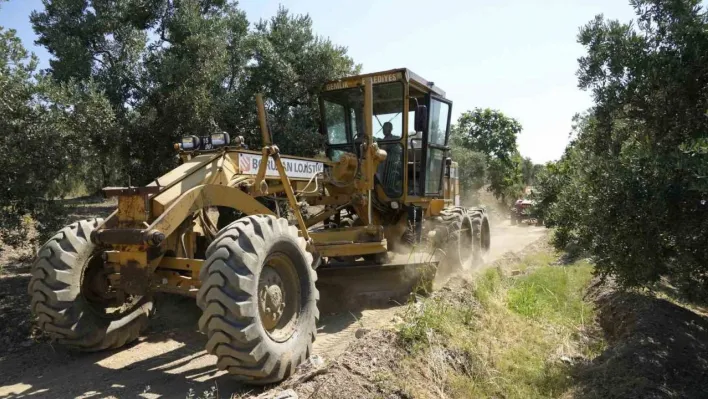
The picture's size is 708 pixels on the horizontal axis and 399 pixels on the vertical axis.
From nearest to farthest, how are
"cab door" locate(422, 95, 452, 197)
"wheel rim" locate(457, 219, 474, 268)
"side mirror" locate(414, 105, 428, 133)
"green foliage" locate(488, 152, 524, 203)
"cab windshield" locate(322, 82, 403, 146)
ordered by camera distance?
"side mirror" locate(414, 105, 428, 133) → "cab windshield" locate(322, 82, 403, 146) → "cab door" locate(422, 95, 452, 197) → "wheel rim" locate(457, 219, 474, 268) → "green foliage" locate(488, 152, 524, 203)

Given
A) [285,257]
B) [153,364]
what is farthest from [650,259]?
[153,364]

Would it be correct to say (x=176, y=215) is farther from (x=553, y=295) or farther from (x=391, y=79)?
(x=553, y=295)

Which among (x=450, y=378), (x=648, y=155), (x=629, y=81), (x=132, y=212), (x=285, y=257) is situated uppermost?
(x=629, y=81)

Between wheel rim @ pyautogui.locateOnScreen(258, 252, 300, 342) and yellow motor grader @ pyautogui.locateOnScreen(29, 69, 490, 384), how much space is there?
0.4 inches

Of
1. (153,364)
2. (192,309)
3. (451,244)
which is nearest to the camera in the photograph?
(153,364)

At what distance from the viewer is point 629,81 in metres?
5.99

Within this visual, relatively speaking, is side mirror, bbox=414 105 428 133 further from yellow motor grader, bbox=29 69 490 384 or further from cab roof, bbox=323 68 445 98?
cab roof, bbox=323 68 445 98

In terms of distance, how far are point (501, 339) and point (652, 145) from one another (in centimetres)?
273

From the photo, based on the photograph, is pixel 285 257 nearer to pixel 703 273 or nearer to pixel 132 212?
pixel 132 212

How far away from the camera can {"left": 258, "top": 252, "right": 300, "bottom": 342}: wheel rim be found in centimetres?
436

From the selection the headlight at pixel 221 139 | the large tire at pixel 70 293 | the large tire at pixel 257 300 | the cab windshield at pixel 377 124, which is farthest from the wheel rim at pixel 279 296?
the cab windshield at pixel 377 124

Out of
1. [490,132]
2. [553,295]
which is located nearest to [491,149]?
[490,132]

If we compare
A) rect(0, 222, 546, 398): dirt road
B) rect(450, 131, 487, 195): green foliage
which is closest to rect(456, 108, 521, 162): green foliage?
rect(450, 131, 487, 195): green foliage

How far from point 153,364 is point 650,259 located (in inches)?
202
